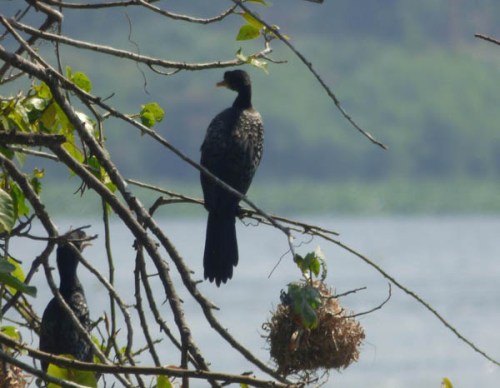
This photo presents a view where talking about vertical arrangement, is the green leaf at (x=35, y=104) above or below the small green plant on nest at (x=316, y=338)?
above

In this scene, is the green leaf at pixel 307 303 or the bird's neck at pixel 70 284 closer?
the green leaf at pixel 307 303

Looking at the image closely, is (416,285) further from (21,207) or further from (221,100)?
(221,100)

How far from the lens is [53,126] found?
124 inches

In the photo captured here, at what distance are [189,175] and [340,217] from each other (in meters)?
9.19

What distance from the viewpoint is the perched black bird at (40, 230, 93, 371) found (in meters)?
3.80

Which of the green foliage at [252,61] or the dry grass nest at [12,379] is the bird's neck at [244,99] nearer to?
the green foliage at [252,61]

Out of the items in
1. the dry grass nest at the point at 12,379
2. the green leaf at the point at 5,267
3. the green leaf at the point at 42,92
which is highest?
the green leaf at the point at 42,92

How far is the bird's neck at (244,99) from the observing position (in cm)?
506

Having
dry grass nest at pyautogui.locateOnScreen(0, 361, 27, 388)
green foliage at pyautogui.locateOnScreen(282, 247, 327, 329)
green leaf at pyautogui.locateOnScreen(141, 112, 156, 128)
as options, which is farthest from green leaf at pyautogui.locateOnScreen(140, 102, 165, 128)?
green foliage at pyautogui.locateOnScreen(282, 247, 327, 329)

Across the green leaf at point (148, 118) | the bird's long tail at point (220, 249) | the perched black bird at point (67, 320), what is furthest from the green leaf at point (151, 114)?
the bird's long tail at point (220, 249)

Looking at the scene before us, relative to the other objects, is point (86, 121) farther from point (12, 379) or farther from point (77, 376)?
point (77, 376)

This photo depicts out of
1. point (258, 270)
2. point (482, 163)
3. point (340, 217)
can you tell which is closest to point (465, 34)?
point (482, 163)

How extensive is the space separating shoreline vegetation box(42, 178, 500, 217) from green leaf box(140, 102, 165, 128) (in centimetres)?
6490

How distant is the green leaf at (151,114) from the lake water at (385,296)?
55 centimetres
